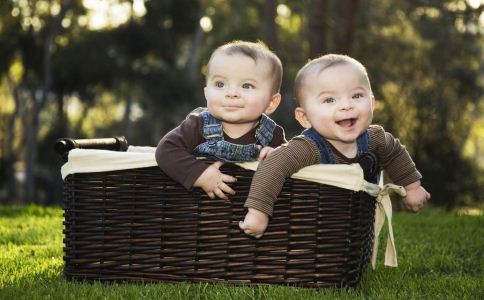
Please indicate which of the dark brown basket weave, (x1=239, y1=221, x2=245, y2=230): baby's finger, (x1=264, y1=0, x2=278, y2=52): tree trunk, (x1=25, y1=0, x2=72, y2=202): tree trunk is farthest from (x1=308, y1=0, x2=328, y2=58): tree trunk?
(x1=25, y1=0, x2=72, y2=202): tree trunk

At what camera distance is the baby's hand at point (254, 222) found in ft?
10.2

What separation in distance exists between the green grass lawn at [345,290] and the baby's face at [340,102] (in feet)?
2.43

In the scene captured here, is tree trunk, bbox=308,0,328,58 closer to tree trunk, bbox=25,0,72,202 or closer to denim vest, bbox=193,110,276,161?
denim vest, bbox=193,110,276,161

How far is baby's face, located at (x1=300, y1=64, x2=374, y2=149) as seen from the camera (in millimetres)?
3287

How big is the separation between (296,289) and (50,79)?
1960 centimetres

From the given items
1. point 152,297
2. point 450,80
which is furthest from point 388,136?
point 450,80

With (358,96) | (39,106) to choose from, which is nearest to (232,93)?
(358,96)

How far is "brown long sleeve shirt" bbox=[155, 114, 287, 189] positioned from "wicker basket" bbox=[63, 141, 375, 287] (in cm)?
10

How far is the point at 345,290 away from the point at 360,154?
66 centimetres

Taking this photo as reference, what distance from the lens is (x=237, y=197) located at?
128 inches

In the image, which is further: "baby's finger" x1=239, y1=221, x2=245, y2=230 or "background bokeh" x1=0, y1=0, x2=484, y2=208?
"background bokeh" x1=0, y1=0, x2=484, y2=208

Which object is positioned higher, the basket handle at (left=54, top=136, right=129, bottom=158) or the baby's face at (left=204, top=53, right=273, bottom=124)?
the baby's face at (left=204, top=53, right=273, bottom=124)

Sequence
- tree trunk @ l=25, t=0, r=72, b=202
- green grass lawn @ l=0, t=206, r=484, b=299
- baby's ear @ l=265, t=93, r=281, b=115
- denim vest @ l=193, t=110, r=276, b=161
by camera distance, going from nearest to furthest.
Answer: green grass lawn @ l=0, t=206, r=484, b=299 < denim vest @ l=193, t=110, r=276, b=161 < baby's ear @ l=265, t=93, r=281, b=115 < tree trunk @ l=25, t=0, r=72, b=202

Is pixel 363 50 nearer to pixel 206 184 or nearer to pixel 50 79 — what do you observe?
pixel 50 79
